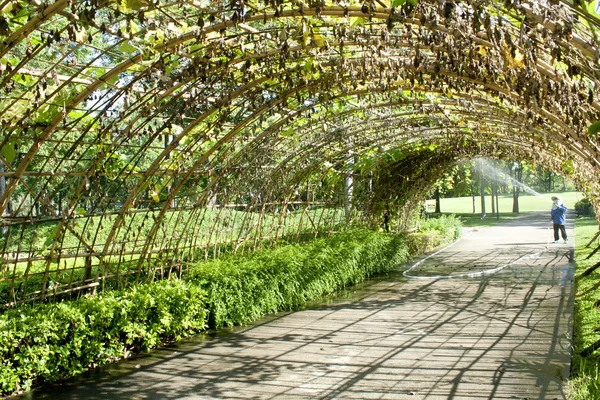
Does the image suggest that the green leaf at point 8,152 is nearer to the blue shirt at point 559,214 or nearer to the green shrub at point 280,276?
the green shrub at point 280,276

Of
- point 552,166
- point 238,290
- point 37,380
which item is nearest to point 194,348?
point 238,290

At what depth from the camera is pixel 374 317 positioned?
854cm

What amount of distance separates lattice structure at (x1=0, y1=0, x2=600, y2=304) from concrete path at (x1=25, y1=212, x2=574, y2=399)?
1581 mm

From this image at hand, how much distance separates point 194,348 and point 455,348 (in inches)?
119

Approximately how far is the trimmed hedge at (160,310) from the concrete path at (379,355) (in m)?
0.23

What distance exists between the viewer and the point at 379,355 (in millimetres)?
6453

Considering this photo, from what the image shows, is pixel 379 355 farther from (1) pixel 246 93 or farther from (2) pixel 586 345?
(1) pixel 246 93

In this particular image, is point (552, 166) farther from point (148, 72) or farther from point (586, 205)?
point (586, 205)

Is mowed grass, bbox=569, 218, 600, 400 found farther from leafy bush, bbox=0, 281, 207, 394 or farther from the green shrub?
leafy bush, bbox=0, 281, 207, 394

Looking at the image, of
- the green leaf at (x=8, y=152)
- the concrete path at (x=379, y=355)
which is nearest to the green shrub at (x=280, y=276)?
the concrete path at (x=379, y=355)

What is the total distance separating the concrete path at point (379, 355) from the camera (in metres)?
5.36

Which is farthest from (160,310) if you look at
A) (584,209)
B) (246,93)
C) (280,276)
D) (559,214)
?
(584,209)

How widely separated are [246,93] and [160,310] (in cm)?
279

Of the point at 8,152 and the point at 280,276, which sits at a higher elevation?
the point at 8,152
